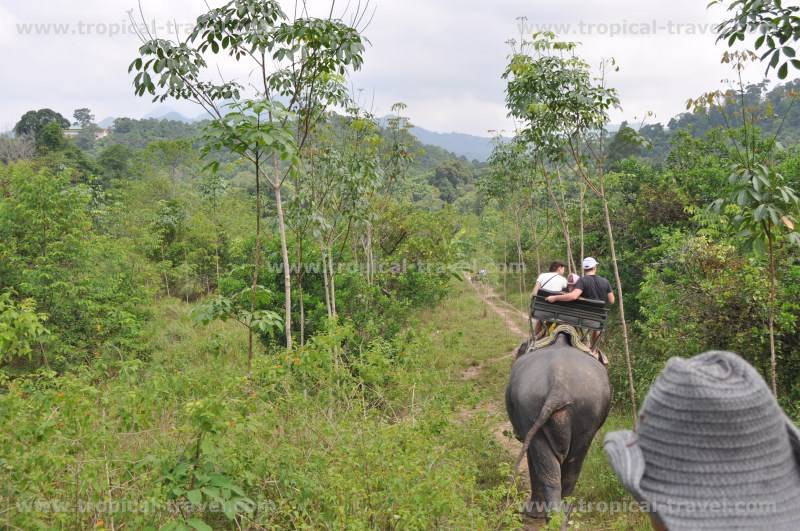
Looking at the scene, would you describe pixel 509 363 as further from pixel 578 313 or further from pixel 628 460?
pixel 628 460

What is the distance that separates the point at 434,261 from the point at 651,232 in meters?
4.91

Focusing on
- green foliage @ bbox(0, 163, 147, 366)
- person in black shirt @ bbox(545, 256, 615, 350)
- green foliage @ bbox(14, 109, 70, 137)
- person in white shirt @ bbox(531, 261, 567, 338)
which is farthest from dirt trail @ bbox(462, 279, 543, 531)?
green foliage @ bbox(14, 109, 70, 137)

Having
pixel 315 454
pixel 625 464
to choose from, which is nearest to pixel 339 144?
pixel 315 454

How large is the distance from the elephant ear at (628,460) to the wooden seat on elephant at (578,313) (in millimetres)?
4396

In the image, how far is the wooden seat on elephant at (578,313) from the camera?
5789 mm

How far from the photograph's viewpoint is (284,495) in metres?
3.74

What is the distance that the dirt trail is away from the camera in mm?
6299

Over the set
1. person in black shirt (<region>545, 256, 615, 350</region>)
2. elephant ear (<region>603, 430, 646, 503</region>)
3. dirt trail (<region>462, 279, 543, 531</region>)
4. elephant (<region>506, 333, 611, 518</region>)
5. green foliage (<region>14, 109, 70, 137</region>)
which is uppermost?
green foliage (<region>14, 109, 70, 137</region>)

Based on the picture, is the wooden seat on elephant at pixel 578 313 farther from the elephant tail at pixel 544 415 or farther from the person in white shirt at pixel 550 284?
the elephant tail at pixel 544 415

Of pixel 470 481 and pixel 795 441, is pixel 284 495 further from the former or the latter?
pixel 795 441

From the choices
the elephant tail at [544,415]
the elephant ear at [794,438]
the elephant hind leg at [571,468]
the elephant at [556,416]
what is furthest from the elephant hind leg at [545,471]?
the elephant ear at [794,438]

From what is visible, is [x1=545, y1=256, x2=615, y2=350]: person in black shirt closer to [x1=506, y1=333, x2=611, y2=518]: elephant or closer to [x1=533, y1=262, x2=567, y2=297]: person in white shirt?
[x1=533, y1=262, x2=567, y2=297]: person in white shirt

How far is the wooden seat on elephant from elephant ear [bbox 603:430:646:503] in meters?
4.40

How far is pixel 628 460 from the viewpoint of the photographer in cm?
147
